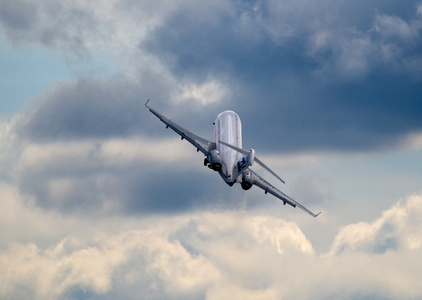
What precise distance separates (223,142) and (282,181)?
67.0 ft

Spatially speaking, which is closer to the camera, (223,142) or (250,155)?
(250,155)

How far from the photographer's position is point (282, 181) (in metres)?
185

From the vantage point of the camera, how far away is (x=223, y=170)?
19788 cm

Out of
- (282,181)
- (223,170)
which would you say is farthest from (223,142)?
(282,181)

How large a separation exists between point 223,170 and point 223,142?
651 centimetres

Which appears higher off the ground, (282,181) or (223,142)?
(223,142)

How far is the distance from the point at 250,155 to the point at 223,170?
13.6 m

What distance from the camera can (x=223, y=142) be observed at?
19838 cm

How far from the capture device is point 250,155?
186 meters

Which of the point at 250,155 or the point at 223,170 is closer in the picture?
the point at 250,155

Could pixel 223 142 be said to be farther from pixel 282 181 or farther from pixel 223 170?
pixel 282 181

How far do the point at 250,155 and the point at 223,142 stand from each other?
13937 mm

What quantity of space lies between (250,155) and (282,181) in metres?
8.96
